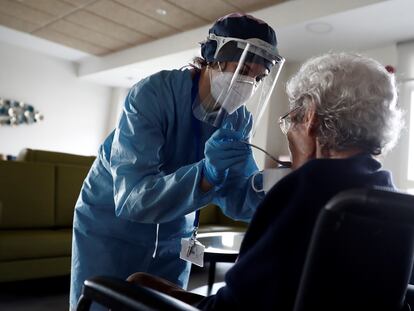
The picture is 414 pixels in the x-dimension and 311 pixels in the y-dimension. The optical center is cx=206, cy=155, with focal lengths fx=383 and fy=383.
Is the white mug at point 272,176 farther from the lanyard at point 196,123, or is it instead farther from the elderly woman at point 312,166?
the lanyard at point 196,123

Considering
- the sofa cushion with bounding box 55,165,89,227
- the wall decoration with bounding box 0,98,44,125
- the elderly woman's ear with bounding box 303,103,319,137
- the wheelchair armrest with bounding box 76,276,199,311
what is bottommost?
the sofa cushion with bounding box 55,165,89,227

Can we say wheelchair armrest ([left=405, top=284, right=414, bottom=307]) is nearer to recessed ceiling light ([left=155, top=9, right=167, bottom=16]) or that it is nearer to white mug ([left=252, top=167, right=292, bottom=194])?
white mug ([left=252, top=167, right=292, bottom=194])

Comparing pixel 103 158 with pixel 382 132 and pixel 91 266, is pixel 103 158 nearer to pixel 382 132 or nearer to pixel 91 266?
pixel 91 266

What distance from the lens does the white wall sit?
5934mm

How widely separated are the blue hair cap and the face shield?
0.06 ft

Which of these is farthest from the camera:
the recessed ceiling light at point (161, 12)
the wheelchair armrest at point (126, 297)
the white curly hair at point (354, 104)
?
the recessed ceiling light at point (161, 12)

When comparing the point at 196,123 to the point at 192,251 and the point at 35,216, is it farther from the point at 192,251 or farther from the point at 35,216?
the point at 35,216

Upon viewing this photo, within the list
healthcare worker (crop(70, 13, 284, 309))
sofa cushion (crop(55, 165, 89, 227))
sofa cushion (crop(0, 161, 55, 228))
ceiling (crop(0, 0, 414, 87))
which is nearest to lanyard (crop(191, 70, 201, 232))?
healthcare worker (crop(70, 13, 284, 309))

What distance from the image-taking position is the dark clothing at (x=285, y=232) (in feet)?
1.84

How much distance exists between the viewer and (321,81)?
2.47 feet

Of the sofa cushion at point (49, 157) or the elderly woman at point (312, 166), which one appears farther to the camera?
the sofa cushion at point (49, 157)

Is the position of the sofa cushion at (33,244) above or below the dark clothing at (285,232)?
below

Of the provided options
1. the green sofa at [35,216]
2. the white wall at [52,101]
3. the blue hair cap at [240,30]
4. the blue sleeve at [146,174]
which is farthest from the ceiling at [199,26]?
the blue sleeve at [146,174]

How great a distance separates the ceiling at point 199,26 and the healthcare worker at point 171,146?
2.55 m
